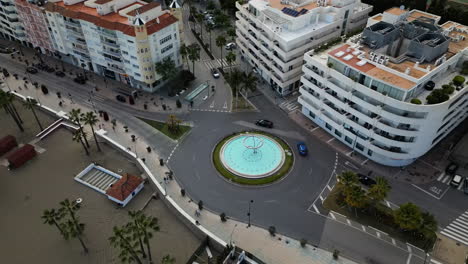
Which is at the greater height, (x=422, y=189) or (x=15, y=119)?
(x=15, y=119)

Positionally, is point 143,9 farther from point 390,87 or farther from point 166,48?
point 390,87

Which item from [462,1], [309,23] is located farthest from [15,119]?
[462,1]

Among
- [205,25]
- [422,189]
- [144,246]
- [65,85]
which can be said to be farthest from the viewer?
[205,25]

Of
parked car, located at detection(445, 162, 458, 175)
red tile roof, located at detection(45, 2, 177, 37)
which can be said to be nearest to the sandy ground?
red tile roof, located at detection(45, 2, 177, 37)

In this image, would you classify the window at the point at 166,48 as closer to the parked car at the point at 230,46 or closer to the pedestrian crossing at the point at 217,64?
the pedestrian crossing at the point at 217,64

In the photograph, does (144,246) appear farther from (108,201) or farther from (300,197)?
(300,197)
